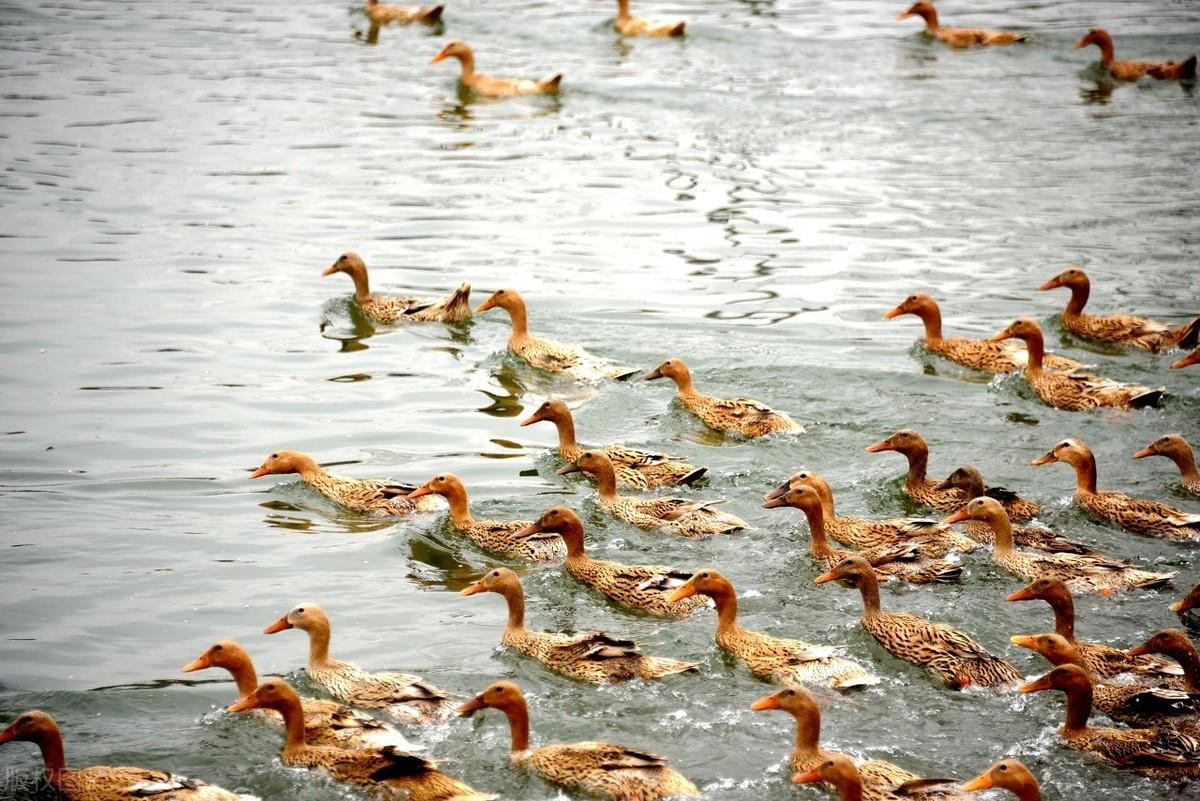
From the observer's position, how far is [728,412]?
12.5m

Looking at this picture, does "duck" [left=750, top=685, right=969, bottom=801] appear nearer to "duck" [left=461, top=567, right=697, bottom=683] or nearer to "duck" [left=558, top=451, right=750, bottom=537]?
"duck" [left=461, top=567, right=697, bottom=683]

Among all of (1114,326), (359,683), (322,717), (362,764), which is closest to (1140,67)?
(1114,326)

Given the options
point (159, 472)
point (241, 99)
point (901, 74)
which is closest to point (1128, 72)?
point (901, 74)

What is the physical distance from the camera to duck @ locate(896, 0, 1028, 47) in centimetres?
2456

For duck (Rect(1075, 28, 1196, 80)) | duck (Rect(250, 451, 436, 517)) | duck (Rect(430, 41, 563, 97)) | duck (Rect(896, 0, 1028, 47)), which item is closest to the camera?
duck (Rect(250, 451, 436, 517))

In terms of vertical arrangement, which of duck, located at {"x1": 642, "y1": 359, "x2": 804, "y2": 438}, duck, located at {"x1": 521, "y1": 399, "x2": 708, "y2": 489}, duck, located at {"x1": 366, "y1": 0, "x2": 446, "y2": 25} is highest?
duck, located at {"x1": 366, "y1": 0, "x2": 446, "y2": 25}

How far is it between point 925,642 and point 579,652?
2078 mm

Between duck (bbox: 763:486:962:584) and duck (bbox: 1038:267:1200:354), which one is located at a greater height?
duck (bbox: 1038:267:1200:354)

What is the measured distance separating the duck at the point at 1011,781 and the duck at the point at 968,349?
674cm

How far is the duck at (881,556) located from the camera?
33.0 ft

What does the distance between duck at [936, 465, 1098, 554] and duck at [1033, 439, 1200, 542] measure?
42 centimetres

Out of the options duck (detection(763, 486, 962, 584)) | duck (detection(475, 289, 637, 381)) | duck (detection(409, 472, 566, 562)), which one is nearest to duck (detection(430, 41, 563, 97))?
duck (detection(475, 289, 637, 381))

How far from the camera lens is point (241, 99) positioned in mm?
21516

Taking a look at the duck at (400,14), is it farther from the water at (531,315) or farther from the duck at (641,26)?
the duck at (641,26)
